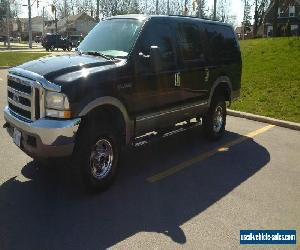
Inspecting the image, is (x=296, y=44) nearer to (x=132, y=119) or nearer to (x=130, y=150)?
(x=130, y=150)

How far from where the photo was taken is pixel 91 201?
4926 millimetres

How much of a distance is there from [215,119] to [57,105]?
4.05 metres

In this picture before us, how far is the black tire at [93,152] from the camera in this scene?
4839 millimetres

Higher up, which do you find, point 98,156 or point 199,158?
point 98,156

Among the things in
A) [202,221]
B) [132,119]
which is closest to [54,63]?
[132,119]

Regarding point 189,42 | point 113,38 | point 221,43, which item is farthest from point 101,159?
point 221,43

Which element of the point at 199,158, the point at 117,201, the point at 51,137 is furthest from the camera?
the point at 199,158

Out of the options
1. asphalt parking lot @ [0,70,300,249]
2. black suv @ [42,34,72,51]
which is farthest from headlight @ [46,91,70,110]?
black suv @ [42,34,72,51]

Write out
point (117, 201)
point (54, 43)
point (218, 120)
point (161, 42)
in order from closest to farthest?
point (117, 201), point (161, 42), point (218, 120), point (54, 43)

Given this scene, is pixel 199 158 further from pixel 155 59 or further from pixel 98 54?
pixel 98 54

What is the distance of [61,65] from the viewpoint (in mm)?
5004

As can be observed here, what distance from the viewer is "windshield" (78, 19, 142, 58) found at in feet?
18.5

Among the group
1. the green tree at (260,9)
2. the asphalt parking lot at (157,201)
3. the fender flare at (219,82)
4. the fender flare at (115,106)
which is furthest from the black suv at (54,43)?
the fender flare at (115,106)

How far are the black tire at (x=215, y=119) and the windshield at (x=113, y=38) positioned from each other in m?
2.52
